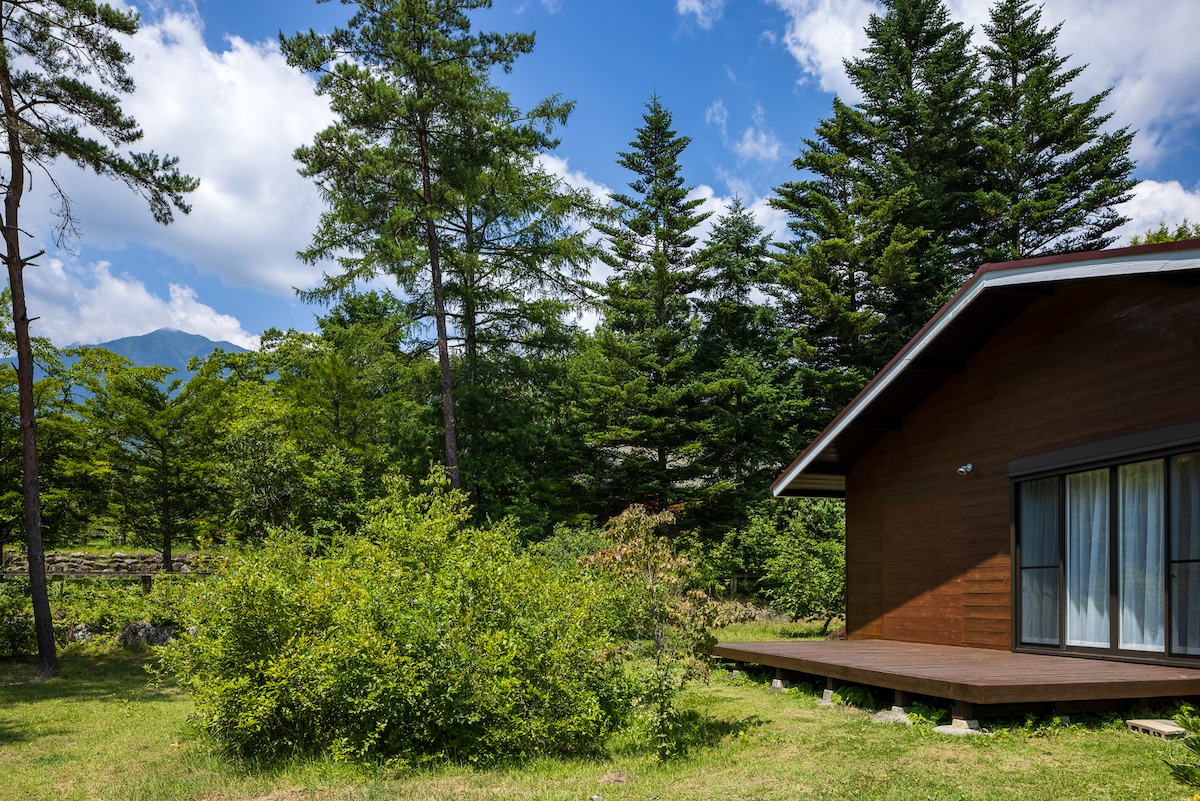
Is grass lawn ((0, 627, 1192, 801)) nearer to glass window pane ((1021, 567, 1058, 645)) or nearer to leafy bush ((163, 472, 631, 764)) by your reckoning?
leafy bush ((163, 472, 631, 764))

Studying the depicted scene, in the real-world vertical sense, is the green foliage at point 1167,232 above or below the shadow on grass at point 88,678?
above

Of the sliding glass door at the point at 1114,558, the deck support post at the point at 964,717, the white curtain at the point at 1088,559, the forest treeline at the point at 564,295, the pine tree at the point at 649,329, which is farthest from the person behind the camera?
the pine tree at the point at 649,329

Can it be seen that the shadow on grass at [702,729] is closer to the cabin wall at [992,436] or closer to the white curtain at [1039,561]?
the white curtain at [1039,561]

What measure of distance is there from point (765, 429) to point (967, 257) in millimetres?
8652

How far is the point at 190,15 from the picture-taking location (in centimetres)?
1555

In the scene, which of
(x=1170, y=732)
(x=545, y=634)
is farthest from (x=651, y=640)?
(x=1170, y=732)

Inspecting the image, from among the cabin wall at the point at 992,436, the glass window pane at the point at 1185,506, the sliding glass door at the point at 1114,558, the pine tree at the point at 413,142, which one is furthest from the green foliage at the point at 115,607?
the glass window pane at the point at 1185,506

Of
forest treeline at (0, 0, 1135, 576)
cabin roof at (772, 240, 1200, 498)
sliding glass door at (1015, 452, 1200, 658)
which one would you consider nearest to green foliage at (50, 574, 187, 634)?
forest treeline at (0, 0, 1135, 576)

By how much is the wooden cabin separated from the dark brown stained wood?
8cm

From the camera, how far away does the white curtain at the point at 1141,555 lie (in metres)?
7.12

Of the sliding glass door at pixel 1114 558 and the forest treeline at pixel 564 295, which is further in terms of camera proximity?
the forest treeline at pixel 564 295

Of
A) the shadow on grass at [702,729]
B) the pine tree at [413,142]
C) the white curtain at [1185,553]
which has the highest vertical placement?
the pine tree at [413,142]

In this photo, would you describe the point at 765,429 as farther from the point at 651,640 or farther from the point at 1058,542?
the point at 651,640

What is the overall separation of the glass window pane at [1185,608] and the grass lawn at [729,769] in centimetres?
104
